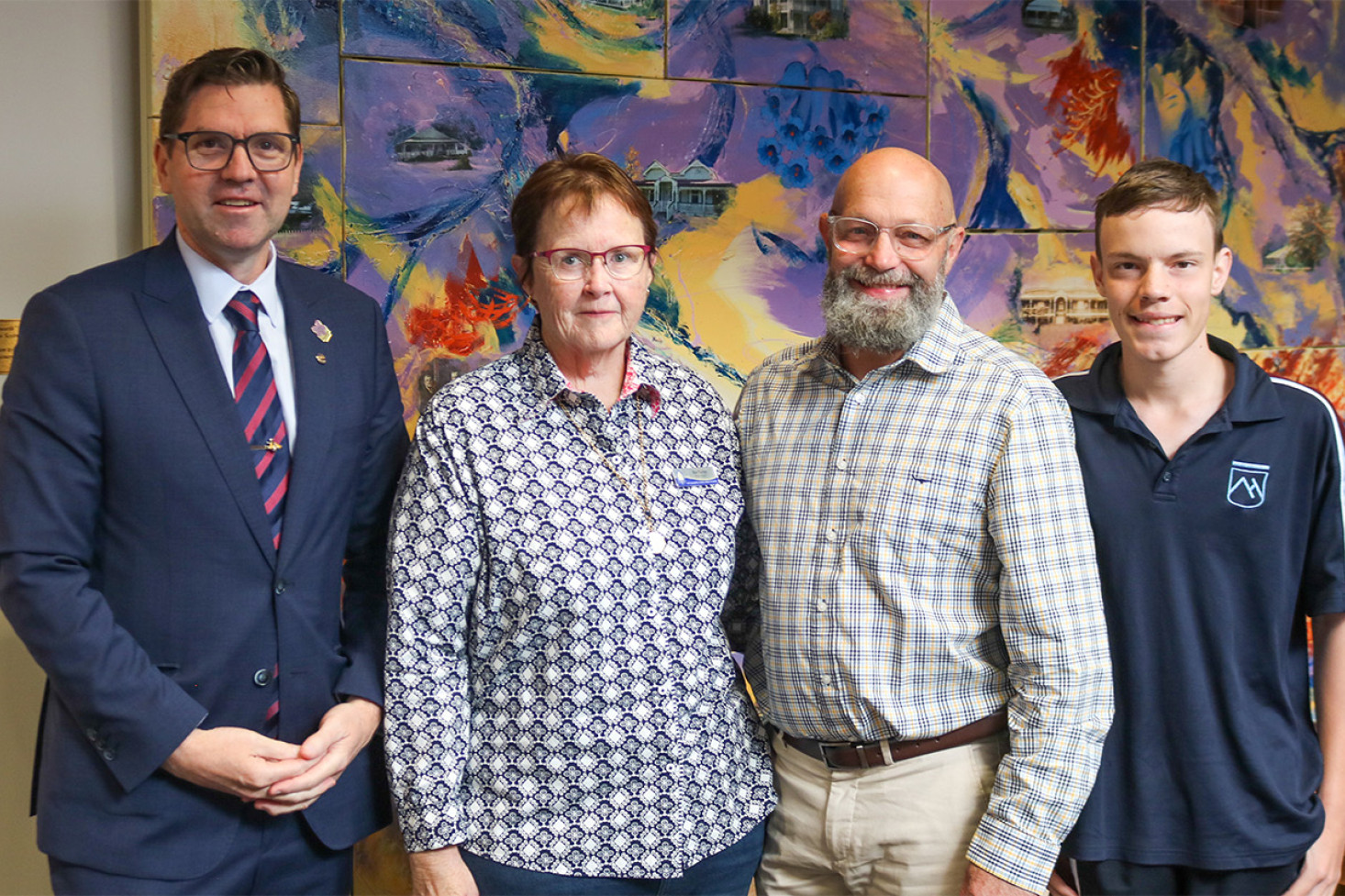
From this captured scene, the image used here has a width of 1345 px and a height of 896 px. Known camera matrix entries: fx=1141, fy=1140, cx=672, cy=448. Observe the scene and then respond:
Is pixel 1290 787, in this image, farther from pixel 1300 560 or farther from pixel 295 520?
pixel 295 520

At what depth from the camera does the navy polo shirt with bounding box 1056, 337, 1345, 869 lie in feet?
6.45

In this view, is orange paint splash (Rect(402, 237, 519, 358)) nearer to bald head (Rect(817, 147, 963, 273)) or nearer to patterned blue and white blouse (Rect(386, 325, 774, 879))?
patterned blue and white blouse (Rect(386, 325, 774, 879))

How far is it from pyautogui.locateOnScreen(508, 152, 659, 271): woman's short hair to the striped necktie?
0.49 meters

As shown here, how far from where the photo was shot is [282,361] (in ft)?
6.61

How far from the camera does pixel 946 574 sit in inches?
79.1

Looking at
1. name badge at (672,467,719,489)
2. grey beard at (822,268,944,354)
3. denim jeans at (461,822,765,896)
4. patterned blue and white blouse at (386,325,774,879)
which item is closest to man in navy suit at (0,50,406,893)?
patterned blue and white blouse at (386,325,774,879)

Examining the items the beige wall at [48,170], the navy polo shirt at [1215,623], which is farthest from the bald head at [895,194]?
the beige wall at [48,170]

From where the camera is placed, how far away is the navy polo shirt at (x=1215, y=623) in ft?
6.45

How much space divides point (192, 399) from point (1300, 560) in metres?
1.92

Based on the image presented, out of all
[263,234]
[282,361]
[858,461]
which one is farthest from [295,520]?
[858,461]

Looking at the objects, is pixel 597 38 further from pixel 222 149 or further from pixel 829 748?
pixel 829 748

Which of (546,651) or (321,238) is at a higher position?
(321,238)

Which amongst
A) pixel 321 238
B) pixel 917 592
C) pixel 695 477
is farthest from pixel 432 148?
pixel 917 592

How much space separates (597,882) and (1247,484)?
1.31 meters
